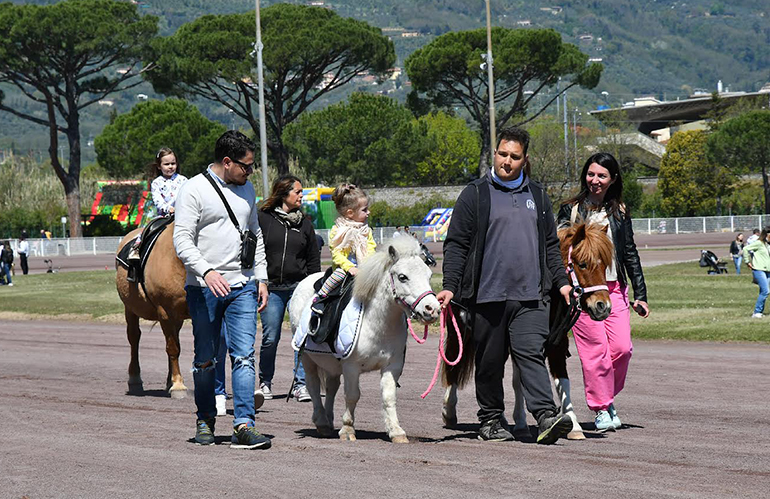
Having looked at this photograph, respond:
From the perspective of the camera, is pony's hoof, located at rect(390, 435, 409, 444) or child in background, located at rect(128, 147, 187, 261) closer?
pony's hoof, located at rect(390, 435, 409, 444)

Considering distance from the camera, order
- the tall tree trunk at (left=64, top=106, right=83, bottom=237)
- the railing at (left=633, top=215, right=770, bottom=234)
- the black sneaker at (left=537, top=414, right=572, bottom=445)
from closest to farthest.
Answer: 1. the black sneaker at (left=537, top=414, right=572, bottom=445)
2. the tall tree trunk at (left=64, top=106, right=83, bottom=237)
3. the railing at (left=633, top=215, right=770, bottom=234)

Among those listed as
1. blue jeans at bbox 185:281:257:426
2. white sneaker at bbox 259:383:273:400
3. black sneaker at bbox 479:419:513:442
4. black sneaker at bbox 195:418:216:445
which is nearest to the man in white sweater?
blue jeans at bbox 185:281:257:426

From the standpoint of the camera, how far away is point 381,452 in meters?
8.02

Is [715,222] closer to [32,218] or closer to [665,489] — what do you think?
[32,218]

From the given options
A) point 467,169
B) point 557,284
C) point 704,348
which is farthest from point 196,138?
point 557,284

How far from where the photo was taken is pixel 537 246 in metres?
8.38

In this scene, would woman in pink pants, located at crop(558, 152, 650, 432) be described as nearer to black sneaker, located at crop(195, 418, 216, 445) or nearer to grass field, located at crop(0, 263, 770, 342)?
black sneaker, located at crop(195, 418, 216, 445)

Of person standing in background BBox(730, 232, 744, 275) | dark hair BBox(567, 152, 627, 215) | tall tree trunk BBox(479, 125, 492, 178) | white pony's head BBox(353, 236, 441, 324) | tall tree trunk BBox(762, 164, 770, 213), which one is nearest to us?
white pony's head BBox(353, 236, 441, 324)

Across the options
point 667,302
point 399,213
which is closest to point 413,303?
point 667,302

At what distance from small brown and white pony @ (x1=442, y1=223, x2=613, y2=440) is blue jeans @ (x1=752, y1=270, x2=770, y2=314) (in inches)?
524

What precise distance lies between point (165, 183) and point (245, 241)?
12.3ft

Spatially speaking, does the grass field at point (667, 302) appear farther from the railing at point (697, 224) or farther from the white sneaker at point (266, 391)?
the railing at point (697, 224)

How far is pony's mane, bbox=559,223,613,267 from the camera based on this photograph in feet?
28.6

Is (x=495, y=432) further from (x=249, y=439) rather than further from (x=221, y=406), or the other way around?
(x=221, y=406)
